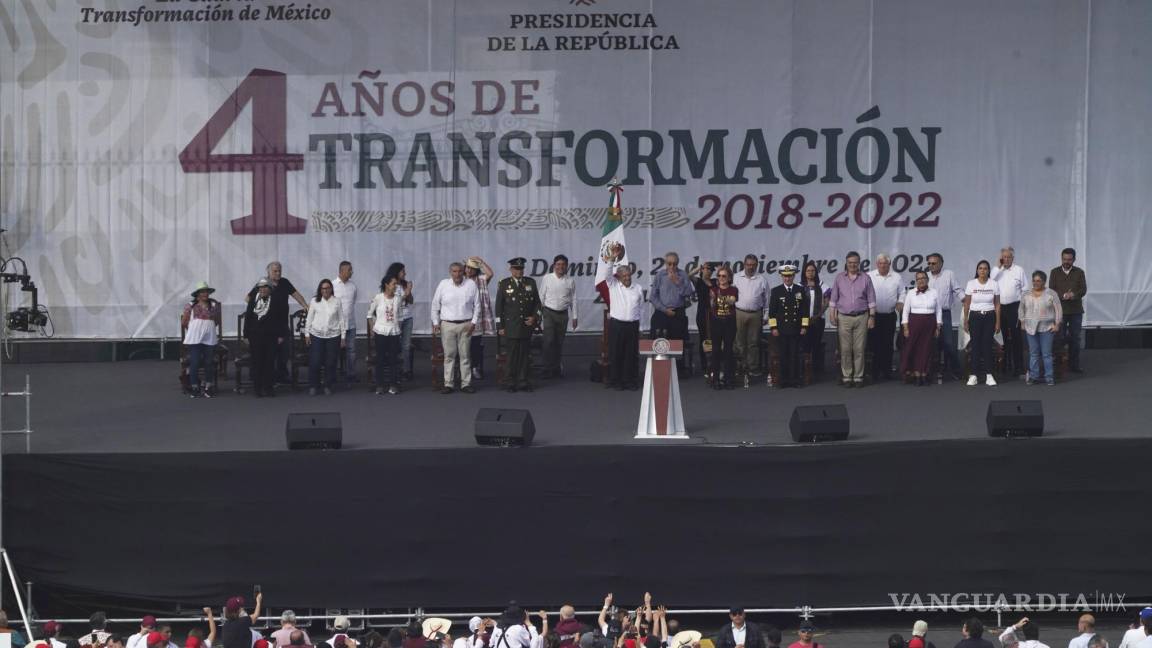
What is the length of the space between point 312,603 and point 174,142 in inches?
300

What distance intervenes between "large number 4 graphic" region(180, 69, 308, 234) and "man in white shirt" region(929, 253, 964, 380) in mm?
7523

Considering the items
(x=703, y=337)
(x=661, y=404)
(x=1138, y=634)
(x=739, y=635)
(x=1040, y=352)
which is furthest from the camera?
(x=703, y=337)

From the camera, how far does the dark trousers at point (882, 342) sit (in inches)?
698

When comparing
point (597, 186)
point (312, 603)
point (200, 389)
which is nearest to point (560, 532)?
point (312, 603)

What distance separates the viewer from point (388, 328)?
56.3 ft

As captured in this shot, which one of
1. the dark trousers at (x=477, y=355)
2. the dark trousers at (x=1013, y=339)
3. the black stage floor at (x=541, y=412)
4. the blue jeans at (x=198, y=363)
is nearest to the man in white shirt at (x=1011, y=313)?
the dark trousers at (x=1013, y=339)

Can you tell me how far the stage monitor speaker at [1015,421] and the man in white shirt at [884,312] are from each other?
3.17 metres

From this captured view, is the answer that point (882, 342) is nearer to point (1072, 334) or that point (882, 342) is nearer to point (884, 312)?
point (884, 312)

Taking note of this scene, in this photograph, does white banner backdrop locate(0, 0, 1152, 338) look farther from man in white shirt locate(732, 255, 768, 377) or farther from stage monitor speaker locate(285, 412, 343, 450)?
stage monitor speaker locate(285, 412, 343, 450)

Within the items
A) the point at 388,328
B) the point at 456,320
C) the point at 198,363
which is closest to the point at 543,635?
the point at 456,320

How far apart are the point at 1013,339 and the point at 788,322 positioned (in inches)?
101

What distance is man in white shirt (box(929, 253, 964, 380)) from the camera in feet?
57.5

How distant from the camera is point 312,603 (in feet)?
47.9

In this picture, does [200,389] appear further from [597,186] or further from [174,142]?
[597,186]
